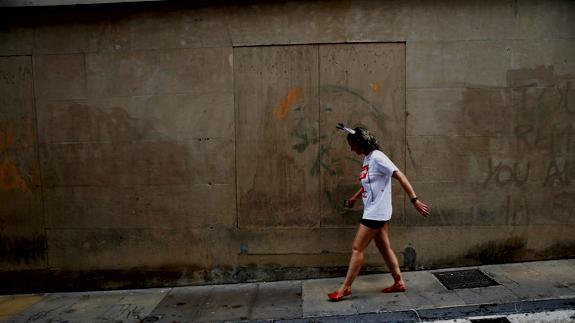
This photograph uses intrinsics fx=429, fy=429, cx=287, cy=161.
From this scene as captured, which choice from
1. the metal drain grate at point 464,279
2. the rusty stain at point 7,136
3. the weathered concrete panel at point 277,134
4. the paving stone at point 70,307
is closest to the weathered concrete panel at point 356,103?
the weathered concrete panel at point 277,134

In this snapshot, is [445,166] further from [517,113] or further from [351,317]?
[351,317]

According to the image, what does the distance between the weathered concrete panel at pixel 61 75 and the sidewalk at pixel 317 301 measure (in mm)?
2807

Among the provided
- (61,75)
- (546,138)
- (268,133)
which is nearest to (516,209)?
(546,138)

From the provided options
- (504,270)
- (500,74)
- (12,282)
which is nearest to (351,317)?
(504,270)

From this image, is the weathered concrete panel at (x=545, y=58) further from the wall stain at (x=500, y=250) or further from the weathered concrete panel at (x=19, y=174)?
the weathered concrete panel at (x=19, y=174)

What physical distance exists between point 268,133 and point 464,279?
3134 mm

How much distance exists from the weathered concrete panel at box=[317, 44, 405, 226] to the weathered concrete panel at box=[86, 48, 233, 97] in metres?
1.40

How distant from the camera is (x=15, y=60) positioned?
5938 millimetres

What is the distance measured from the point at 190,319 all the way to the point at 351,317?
182 cm

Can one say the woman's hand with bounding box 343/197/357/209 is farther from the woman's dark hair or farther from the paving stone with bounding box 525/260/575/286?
the paving stone with bounding box 525/260/575/286

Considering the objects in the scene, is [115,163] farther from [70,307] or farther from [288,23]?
[288,23]

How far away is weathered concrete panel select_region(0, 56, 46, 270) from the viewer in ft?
19.6

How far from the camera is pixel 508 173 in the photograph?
5.74 m

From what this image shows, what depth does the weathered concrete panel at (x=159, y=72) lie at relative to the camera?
19.0 feet
